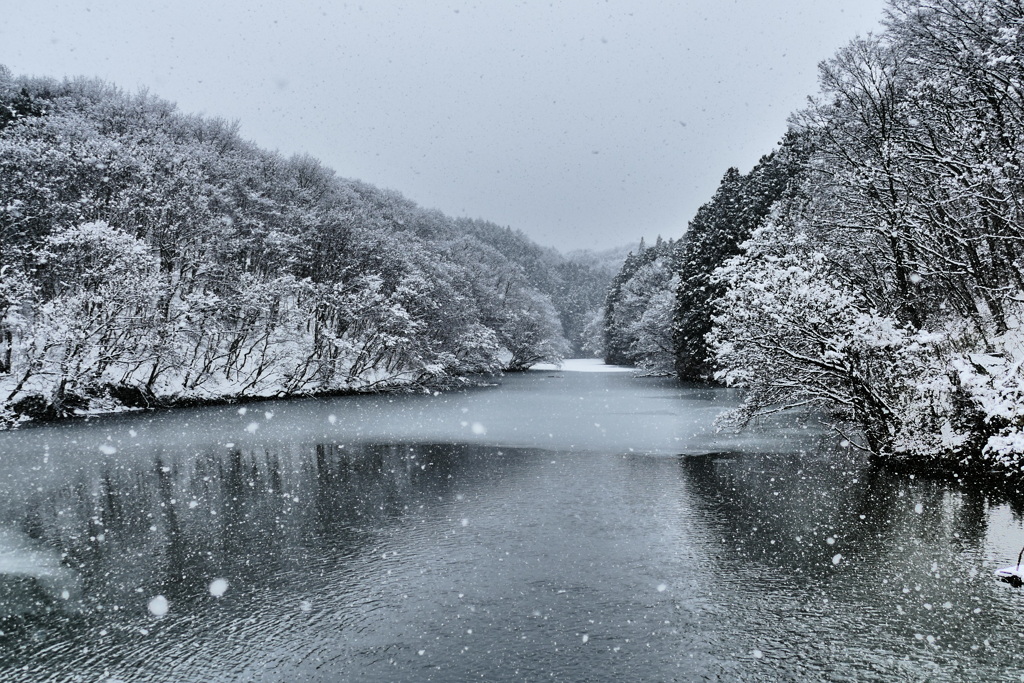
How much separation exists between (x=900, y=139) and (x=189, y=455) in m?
19.7

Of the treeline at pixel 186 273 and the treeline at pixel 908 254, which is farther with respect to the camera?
the treeline at pixel 186 273

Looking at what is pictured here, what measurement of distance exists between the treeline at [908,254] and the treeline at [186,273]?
2551 cm

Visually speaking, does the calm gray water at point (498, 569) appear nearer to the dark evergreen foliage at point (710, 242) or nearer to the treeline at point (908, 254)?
the treeline at point (908, 254)

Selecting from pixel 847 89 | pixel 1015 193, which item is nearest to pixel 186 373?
pixel 847 89

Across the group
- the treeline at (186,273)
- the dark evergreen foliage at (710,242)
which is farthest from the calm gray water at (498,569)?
the dark evergreen foliage at (710,242)

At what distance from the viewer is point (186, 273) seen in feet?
117

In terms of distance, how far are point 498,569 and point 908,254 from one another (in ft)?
44.4

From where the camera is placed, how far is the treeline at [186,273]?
2727cm

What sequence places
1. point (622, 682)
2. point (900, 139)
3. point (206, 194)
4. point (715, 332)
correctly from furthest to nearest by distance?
point (206, 194), point (715, 332), point (900, 139), point (622, 682)

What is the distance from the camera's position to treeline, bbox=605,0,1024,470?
38.2 feet

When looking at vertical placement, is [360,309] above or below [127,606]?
above

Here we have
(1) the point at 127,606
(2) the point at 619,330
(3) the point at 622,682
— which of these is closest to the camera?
(3) the point at 622,682

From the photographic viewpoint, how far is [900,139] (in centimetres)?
1441

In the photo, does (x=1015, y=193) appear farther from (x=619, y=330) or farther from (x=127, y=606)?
(x=619, y=330)
